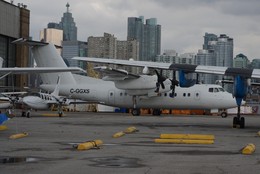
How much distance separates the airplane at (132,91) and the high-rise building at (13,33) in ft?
58.0

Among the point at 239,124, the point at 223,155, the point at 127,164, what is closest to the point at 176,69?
the point at 239,124

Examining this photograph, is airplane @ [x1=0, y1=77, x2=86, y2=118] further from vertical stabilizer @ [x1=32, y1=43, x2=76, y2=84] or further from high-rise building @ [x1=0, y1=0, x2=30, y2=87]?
high-rise building @ [x1=0, y1=0, x2=30, y2=87]

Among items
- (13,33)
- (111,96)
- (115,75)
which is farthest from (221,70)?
(13,33)

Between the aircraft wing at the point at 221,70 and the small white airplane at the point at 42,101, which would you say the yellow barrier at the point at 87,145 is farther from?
the small white airplane at the point at 42,101

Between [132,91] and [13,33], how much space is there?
87.5 ft

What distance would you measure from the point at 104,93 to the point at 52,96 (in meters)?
6.89

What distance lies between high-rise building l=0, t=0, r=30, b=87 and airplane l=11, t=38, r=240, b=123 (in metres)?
17.7

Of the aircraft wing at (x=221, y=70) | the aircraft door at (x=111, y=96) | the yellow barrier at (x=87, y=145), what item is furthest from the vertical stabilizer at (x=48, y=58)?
the yellow barrier at (x=87, y=145)

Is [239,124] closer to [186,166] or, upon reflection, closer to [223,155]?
[223,155]

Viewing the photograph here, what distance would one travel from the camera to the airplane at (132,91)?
42688 mm

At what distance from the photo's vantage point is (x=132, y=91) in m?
45.0

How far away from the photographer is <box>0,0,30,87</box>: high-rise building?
202 feet

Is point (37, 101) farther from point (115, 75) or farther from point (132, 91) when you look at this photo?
point (132, 91)

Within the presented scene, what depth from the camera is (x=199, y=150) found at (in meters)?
15.4
